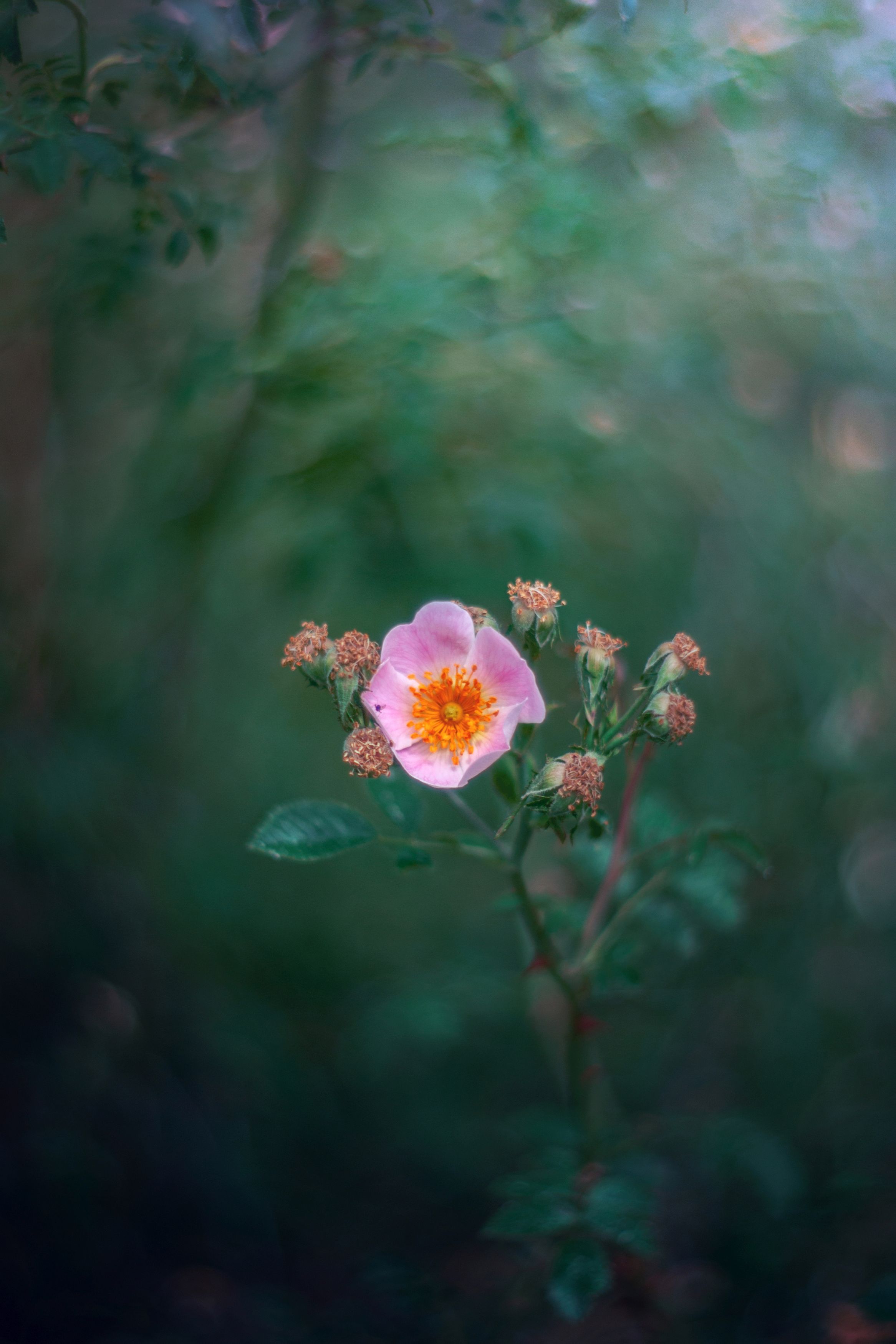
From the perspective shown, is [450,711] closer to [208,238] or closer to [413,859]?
[413,859]

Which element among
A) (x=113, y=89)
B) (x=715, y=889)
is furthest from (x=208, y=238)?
(x=715, y=889)

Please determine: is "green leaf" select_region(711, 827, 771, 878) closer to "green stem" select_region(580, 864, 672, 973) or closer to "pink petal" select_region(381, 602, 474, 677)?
"green stem" select_region(580, 864, 672, 973)

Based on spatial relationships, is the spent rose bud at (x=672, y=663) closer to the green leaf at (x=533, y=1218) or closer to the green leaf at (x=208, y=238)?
the green leaf at (x=533, y=1218)

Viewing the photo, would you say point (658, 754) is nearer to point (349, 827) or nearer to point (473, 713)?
point (473, 713)

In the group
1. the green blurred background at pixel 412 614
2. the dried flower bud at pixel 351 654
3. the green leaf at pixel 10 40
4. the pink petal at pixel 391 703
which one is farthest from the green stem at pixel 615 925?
the green leaf at pixel 10 40

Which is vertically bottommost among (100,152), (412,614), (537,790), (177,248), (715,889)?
(715,889)

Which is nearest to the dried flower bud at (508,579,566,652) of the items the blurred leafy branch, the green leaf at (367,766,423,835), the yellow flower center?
the yellow flower center
